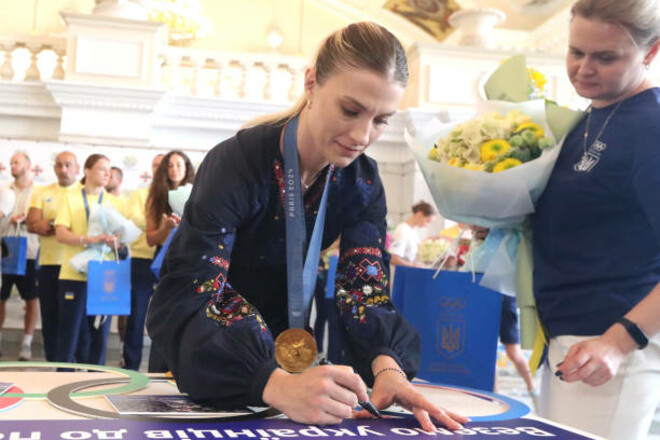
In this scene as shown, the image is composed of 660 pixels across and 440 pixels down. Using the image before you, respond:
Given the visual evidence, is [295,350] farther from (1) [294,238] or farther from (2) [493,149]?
(2) [493,149]

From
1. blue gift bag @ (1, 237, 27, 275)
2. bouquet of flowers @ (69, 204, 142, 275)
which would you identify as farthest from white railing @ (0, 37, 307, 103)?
bouquet of flowers @ (69, 204, 142, 275)

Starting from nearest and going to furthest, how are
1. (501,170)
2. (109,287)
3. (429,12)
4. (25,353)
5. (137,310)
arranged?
(501,170) < (109,287) < (137,310) < (25,353) < (429,12)

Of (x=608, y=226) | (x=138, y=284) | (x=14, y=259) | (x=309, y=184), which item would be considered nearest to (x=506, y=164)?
(x=608, y=226)

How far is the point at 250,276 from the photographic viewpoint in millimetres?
1439

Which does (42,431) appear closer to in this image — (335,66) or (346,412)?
(346,412)

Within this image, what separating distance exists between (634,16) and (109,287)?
3595 mm

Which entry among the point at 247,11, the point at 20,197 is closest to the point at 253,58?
the point at 20,197

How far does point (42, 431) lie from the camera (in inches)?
37.2

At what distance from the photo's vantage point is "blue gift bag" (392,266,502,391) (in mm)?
1926

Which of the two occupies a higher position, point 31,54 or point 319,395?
point 31,54

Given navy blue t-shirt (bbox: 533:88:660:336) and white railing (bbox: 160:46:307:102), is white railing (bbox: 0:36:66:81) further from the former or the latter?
navy blue t-shirt (bbox: 533:88:660:336)

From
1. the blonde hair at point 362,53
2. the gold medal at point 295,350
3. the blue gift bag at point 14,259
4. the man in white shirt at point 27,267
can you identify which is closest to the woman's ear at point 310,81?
the blonde hair at point 362,53

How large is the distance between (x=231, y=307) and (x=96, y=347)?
3.77 meters

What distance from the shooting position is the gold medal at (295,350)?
1.31 metres
